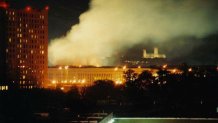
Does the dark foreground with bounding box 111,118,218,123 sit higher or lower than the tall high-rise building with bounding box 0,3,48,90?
lower

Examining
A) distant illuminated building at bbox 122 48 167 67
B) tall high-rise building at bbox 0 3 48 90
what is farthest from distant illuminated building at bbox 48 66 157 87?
distant illuminated building at bbox 122 48 167 67

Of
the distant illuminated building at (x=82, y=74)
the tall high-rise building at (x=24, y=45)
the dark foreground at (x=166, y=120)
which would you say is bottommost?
the dark foreground at (x=166, y=120)

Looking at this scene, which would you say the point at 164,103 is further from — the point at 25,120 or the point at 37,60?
the point at 37,60

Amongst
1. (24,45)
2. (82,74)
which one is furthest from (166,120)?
(82,74)

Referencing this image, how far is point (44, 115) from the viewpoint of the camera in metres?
31.8

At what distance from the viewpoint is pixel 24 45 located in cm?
7900

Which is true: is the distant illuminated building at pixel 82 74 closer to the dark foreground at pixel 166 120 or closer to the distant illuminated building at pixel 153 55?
the distant illuminated building at pixel 153 55

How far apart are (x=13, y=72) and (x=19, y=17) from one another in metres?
10.3

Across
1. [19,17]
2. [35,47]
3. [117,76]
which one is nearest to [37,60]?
[35,47]

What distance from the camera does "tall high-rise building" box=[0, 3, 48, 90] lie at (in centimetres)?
7614

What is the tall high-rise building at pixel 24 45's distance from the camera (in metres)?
76.1

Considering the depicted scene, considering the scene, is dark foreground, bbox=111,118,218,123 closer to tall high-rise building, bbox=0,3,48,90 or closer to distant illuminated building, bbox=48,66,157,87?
tall high-rise building, bbox=0,3,48,90

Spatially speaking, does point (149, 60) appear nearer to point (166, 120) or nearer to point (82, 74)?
point (82, 74)

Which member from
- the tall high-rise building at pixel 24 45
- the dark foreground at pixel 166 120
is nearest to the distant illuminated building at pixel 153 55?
the tall high-rise building at pixel 24 45
